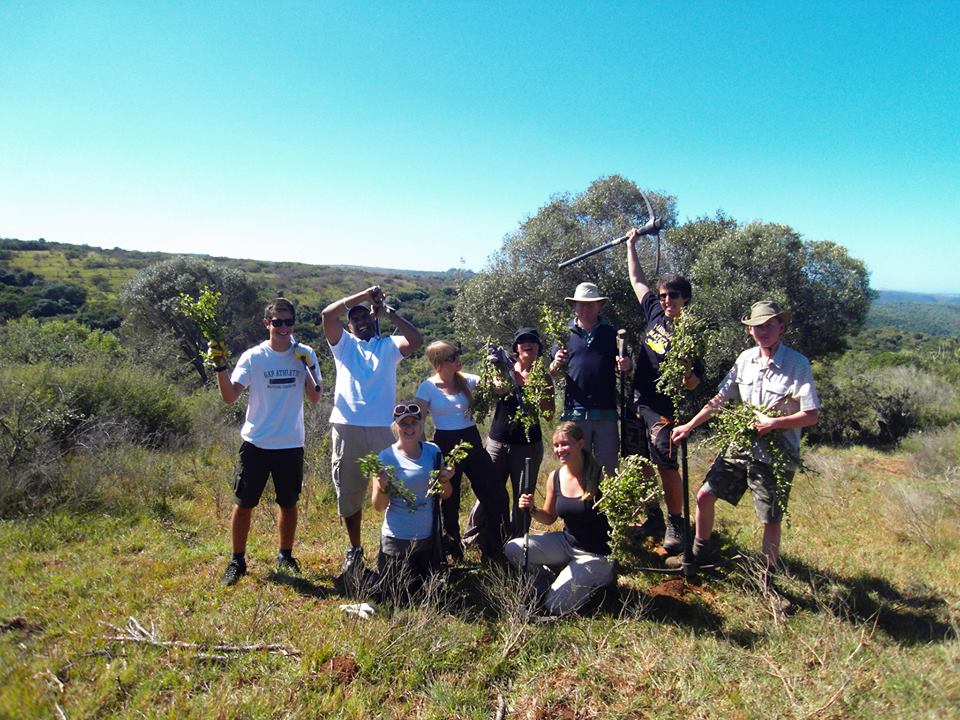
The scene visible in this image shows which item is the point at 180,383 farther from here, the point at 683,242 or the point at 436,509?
the point at 683,242

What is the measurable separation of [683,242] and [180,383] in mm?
14094

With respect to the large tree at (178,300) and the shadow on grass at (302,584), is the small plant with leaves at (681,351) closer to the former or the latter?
the shadow on grass at (302,584)

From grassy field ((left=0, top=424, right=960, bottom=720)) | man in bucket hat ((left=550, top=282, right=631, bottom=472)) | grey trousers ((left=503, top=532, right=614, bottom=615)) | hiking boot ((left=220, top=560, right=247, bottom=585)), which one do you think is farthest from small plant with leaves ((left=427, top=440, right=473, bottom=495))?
hiking boot ((left=220, top=560, right=247, bottom=585))

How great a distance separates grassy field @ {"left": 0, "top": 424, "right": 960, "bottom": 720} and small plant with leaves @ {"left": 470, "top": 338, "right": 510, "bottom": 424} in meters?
1.32

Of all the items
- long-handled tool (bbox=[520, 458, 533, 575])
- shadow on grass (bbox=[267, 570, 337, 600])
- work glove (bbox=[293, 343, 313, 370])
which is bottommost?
shadow on grass (bbox=[267, 570, 337, 600])

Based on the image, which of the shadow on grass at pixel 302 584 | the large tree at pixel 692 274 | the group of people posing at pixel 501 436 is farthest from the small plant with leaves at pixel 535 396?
the large tree at pixel 692 274

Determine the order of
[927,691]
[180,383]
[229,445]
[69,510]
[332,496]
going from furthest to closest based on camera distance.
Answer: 1. [180,383]
2. [229,445]
3. [332,496]
4. [69,510]
5. [927,691]

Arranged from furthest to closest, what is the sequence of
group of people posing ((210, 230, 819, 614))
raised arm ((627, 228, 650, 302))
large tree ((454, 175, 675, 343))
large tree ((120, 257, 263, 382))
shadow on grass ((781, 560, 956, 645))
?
large tree ((120, 257, 263, 382)) < large tree ((454, 175, 675, 343)) < raised arm ((627, 228, 650, 302)) < group of people posing ((210, 230, 819, 614)) < shadow on grass ((781, 560, 956, 645))

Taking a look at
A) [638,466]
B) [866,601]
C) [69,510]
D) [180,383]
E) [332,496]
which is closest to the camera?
[638,466]

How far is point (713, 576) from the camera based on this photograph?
4211 mm

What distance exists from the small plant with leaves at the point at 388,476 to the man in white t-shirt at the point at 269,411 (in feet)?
2.65

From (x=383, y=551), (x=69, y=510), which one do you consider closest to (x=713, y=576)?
(x=383, y=551)

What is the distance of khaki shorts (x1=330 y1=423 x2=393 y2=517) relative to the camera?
159 inches

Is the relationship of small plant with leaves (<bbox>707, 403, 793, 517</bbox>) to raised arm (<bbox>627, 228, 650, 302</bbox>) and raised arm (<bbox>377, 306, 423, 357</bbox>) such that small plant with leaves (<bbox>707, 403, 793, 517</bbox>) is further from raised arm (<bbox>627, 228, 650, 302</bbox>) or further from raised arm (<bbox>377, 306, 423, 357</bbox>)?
raised arm (<bbox>377, 306, 423, 357</bbox>)
